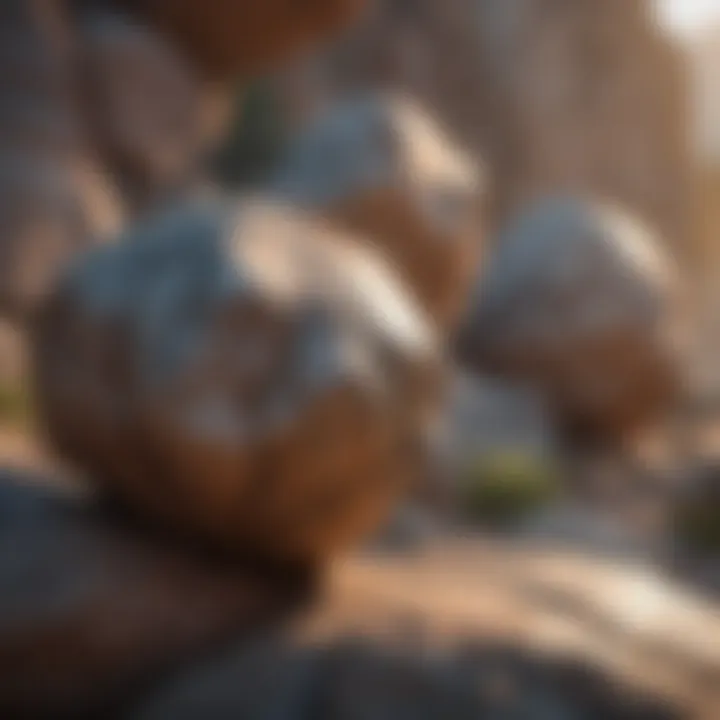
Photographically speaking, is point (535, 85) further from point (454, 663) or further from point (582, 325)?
point (454, 663)

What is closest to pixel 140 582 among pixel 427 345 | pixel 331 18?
pixel 427 345

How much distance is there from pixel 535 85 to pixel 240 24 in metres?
6.83

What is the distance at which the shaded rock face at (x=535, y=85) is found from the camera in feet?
33.4

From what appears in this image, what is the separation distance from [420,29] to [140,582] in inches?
343

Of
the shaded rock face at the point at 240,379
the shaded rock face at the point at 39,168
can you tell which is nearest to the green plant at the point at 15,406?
the shaded rock face at the point at 39,168

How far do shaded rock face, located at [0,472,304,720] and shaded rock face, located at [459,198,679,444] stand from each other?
3981 millimetres

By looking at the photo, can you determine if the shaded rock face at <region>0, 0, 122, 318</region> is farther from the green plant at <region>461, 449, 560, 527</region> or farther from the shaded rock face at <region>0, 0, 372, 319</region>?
the green plant at <region>461, 449, 560, 527</region>

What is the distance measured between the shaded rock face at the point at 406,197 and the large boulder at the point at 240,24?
690 mm

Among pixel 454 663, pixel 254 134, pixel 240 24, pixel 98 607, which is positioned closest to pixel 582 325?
pixel 240 24

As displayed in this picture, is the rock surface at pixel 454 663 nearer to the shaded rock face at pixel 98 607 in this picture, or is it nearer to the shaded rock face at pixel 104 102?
the shaded rock face at pixel 98 607

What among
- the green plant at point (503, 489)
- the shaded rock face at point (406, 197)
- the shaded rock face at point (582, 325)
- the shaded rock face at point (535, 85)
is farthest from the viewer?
the shaded rock face at point (535, 85)

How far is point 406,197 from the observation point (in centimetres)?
345

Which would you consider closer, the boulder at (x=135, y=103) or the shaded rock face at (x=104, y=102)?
the shaded rock face at (x=104, y=102)

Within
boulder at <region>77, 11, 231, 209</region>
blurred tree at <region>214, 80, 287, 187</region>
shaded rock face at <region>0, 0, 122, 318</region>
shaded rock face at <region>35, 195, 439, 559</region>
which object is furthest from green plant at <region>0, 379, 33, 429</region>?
blurred tree at <region>214, 80, 287, 187</region>
